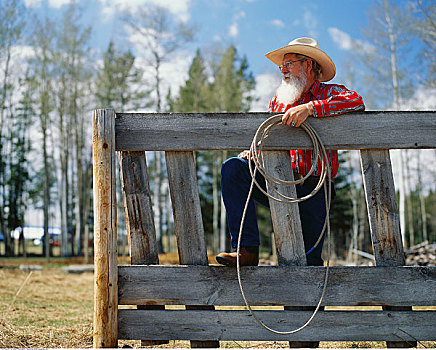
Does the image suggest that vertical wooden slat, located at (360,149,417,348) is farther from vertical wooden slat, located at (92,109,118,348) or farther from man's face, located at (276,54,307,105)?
vertical wooden slat, located at (92,109,118,348)

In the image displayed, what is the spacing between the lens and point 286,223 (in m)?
2.29

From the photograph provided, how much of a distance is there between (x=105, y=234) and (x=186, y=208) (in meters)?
0.44

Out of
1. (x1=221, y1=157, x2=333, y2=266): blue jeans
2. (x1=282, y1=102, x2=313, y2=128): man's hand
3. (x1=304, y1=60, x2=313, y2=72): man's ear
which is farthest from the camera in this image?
(x1=304, y1=60, x2=313, y2=72): man's ear

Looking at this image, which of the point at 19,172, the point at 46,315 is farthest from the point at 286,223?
the point at 19,172

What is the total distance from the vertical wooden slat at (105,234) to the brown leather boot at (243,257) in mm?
553

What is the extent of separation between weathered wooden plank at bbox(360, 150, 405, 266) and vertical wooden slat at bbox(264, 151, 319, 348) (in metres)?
0.38

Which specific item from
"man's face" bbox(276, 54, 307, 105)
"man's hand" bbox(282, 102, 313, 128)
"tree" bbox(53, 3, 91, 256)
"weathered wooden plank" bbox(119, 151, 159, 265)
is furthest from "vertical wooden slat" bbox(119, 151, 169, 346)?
"tree" bbox(53, 3, 91, 256)

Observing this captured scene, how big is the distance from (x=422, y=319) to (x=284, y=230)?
0.83 metres

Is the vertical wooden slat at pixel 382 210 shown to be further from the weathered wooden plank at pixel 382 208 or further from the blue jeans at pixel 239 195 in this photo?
the blue jeans at pixel 239 195

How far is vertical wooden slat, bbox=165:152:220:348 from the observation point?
2305mm

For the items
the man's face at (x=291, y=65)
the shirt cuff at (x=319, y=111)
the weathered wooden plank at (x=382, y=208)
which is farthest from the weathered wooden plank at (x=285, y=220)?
the man's face at (x=291, y=65)

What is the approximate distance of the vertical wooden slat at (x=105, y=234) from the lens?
217cm

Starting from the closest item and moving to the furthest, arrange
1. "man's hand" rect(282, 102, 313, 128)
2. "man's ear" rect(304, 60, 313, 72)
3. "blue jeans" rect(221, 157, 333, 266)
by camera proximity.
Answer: "man's hand" rect(282, 102, 313, 128) < "blue jeans" rect(221, 157, 333, 266) < "man's ear" rect(304, 60, 313, 72)

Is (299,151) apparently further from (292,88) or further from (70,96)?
(70,96)
